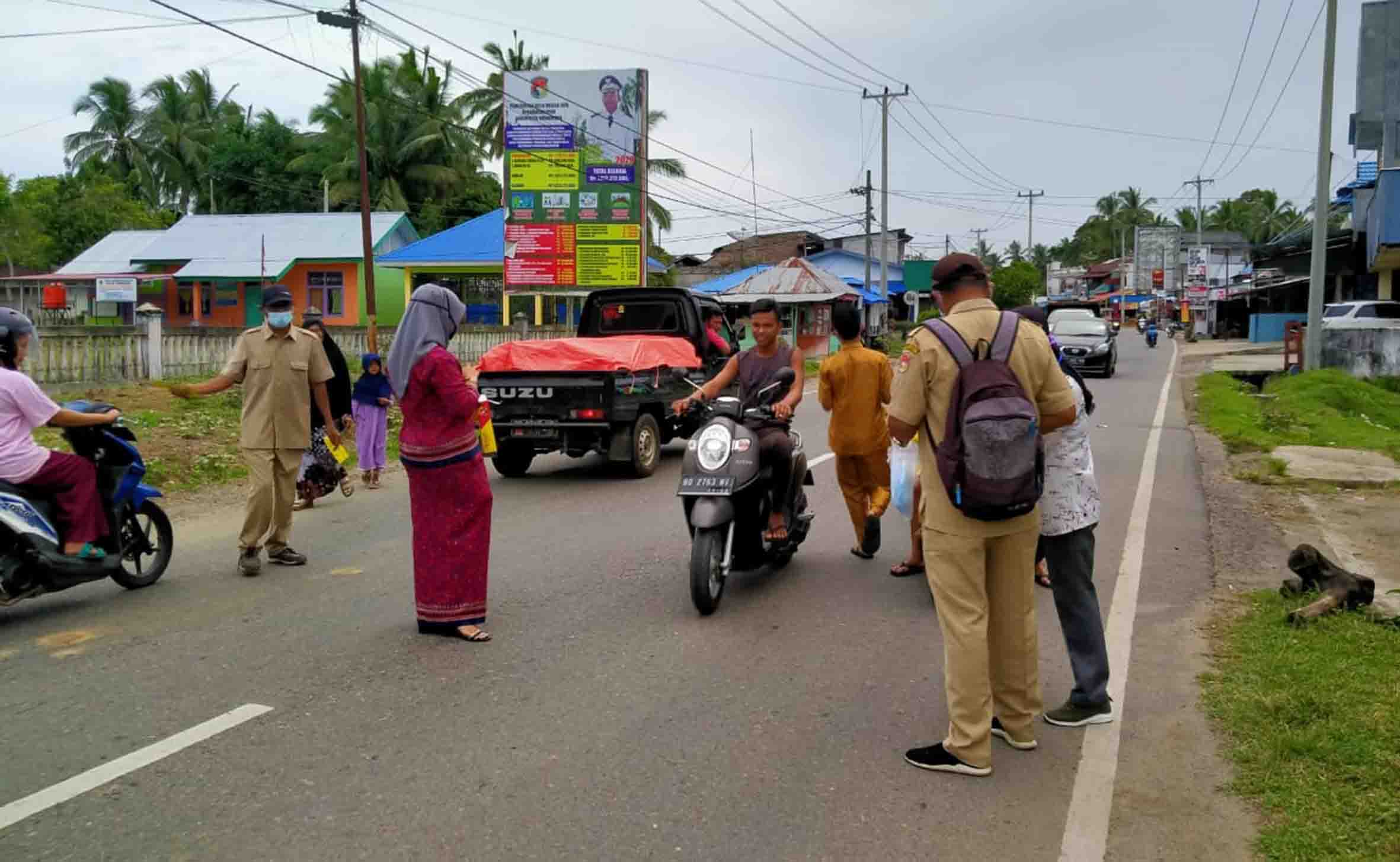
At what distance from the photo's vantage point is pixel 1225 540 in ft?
28.5

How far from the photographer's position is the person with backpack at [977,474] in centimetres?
397

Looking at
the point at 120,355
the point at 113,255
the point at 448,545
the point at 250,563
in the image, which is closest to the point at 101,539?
the point at 250,563

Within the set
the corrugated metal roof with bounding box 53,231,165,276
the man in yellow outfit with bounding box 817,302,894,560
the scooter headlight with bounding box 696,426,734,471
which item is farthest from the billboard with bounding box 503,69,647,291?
the scooter headlight with bounding box 696,426,734,471

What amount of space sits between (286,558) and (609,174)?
71.0ft

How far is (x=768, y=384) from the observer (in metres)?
6.89

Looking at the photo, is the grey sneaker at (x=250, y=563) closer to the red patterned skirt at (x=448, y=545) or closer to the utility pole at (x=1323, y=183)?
the red patterned skirt at (x=448, y=545)

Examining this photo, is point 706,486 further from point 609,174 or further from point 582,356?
point 609,174

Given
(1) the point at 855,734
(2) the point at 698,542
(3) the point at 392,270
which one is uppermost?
(3) the point at 392,270

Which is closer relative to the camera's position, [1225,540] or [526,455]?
[1225,540]

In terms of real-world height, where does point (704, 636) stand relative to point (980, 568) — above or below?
below

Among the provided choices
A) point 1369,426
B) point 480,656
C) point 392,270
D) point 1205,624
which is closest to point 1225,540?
point 1205,624

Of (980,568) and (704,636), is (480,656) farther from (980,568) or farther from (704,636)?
(980,568)

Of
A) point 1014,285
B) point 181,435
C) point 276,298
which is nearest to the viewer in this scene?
point 276,298

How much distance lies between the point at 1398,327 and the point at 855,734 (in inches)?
928
